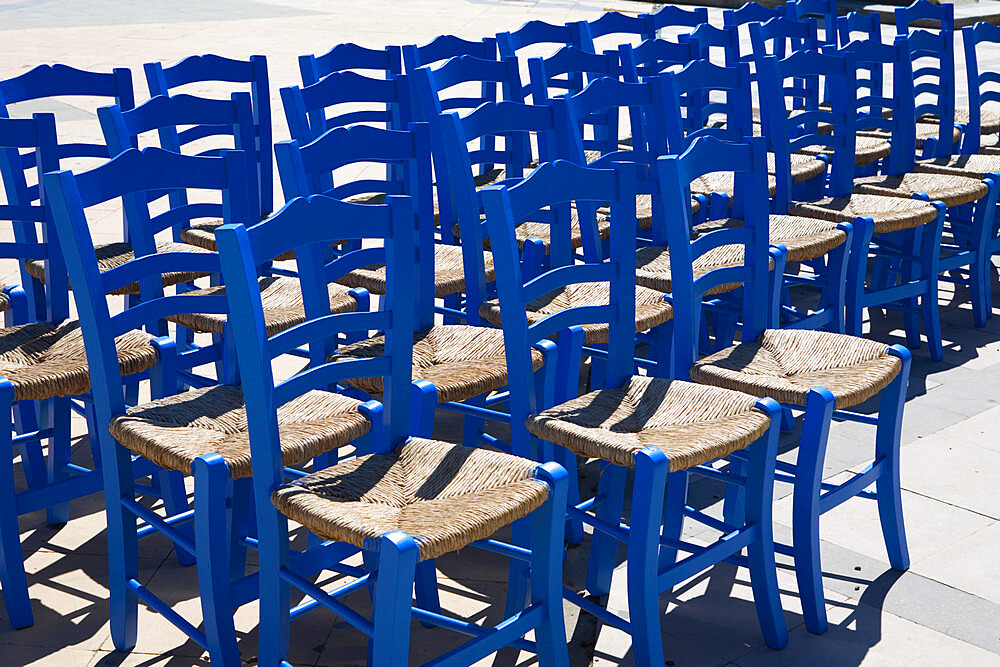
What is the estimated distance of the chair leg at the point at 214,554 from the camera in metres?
2.18

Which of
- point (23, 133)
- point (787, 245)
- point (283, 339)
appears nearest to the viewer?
point (283, 339)

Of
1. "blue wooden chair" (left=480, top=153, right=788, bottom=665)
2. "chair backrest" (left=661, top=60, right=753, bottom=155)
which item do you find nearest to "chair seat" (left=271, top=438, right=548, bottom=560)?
"blue wooden chair" (left=480, top=153, right=788, bottom=665)

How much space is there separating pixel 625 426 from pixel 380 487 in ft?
1.98

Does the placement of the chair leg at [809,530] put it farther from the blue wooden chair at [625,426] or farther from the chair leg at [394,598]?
the chair leg at [394,598]

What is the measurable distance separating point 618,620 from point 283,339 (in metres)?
0.93

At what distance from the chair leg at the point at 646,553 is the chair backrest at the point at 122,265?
3.43ft

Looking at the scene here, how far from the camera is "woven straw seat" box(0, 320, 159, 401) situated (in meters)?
2.56

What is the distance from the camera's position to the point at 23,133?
9.67 ft

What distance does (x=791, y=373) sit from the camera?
2820 mm

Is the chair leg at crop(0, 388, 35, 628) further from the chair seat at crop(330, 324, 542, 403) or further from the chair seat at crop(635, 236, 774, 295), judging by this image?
the chair seat at crop(635, 236, 774, 295)

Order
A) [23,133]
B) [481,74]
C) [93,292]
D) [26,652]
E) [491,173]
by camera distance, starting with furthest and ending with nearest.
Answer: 1. [491,173]
2. [481,74]
3. [23,133]
4. [26,652]
5. [93,292]

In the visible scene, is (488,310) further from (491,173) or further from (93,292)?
(491,173)

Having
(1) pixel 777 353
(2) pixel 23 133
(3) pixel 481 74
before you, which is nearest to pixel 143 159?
(2) pixel 23 133

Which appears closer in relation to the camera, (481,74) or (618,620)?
(618,620)
